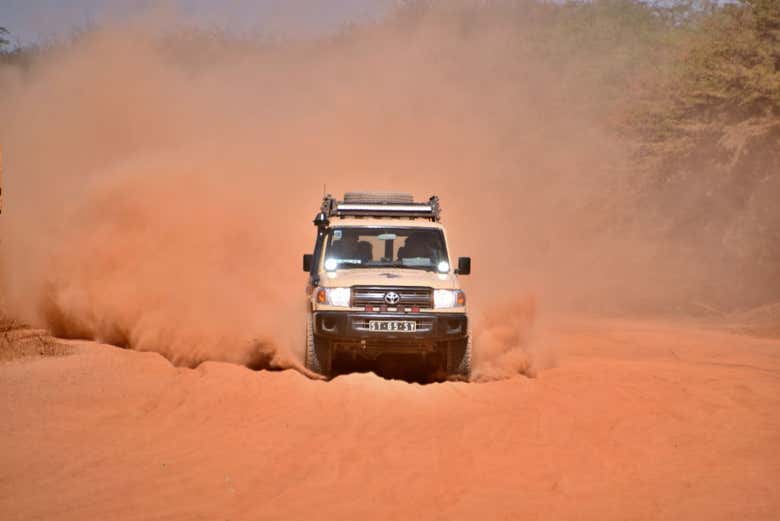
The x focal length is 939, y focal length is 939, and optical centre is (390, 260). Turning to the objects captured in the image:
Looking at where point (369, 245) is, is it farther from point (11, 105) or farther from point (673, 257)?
point (673, 257)

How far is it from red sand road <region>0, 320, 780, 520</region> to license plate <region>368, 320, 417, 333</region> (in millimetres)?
619

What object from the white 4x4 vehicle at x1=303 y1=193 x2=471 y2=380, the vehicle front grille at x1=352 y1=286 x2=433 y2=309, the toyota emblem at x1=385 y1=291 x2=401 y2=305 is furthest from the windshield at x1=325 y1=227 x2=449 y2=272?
the toyota emblem at x1=385 y1=291 x2=401 y2=305

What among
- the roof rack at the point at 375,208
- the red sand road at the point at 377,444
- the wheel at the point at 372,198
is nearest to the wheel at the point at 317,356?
the red sand road at the point at 377,444

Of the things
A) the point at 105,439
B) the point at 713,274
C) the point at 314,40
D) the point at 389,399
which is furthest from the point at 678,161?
the point at 105,439

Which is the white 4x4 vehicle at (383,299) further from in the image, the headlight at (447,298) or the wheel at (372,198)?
the wheel at (372,198)

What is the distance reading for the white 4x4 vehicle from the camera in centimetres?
1116

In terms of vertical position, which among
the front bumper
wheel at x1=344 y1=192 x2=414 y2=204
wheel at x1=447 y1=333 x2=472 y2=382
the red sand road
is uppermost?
wheel at x1=344 y1=192 x2=414 y2=204

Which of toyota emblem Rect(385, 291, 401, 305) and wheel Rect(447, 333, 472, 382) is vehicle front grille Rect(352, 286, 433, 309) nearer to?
toyota emblem Rect(385, 291, 401, 305)

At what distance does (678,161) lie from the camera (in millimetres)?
28406

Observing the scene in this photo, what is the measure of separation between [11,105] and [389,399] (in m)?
16.3

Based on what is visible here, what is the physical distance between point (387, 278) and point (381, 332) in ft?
2.49

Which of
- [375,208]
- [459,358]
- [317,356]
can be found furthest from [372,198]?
[459,358]

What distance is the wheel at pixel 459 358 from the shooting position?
1148 centimetres

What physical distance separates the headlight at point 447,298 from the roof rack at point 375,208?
165 cm
